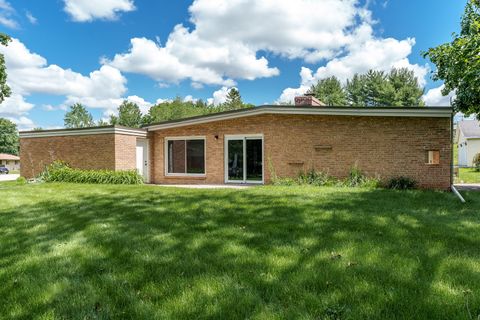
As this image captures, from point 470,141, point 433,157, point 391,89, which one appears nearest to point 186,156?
point 433,157

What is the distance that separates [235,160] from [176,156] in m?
3.08

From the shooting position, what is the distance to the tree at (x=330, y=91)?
2212 inches

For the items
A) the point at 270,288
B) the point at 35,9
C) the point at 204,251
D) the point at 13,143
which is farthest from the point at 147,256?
the point at 13,143

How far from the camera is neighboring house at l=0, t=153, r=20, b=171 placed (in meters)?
60.7

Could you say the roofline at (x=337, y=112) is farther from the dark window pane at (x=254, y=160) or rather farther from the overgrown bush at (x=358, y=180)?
the overgrown bush at (x=358, y=180)

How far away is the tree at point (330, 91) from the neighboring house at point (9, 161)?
54130mm

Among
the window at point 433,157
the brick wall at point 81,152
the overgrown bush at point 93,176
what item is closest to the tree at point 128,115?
the brick wall at point 81,152

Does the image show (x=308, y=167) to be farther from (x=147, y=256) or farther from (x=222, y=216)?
(x=147, y=256)

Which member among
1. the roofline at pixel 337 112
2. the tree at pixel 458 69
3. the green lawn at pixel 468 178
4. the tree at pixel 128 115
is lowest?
the green lawn at pixel 468 178

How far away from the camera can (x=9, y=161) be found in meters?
63.6

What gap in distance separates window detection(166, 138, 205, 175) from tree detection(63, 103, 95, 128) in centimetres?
8051

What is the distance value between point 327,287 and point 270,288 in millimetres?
526

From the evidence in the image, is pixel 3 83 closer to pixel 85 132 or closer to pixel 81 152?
pixel 85 132

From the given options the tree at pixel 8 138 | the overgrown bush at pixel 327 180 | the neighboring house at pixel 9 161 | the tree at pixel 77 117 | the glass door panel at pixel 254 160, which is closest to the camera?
the overgrown bush at pixel 327 180
